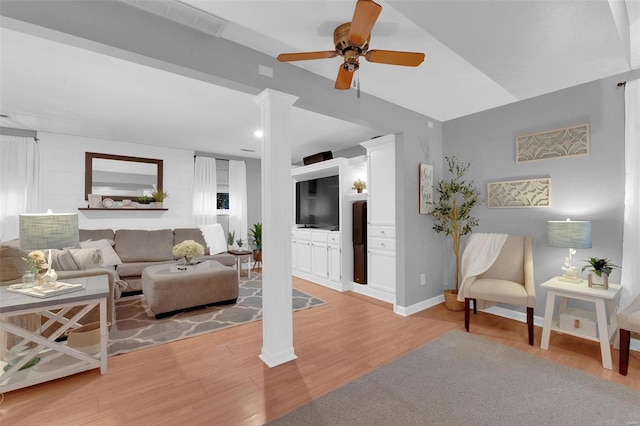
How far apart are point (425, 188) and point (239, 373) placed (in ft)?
9.72

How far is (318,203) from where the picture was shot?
5289 mm

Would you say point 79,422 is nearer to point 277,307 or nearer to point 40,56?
point 277,307

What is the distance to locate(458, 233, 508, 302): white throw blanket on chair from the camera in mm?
3100

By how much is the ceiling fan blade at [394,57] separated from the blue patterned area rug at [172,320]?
9.61 ft

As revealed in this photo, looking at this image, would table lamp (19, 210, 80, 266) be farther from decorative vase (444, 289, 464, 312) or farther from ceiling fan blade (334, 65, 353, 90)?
decorative vase (444, 289, 464, 312)

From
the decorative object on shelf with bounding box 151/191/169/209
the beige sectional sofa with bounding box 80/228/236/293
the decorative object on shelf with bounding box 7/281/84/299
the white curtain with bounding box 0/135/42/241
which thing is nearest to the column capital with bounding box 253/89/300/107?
the decorative object on shelf with bounding box 7/281/84/299

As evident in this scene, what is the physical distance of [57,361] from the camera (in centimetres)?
219

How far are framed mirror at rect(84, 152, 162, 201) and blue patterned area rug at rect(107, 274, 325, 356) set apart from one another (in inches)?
79.8

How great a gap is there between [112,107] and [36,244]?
2196 millimetres

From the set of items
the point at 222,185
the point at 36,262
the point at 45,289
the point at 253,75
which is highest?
the point at 253,75

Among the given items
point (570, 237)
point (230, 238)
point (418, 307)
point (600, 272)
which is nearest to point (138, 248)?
point (230, 238)

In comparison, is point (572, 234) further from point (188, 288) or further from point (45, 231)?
point (45, 231)

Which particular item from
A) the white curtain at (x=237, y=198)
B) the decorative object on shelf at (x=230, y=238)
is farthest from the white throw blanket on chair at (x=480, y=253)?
the white curtain at (x=237, y=198)

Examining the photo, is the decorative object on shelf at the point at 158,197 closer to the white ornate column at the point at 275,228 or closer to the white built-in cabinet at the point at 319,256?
the white built-in cabinet at the point at 319,256
